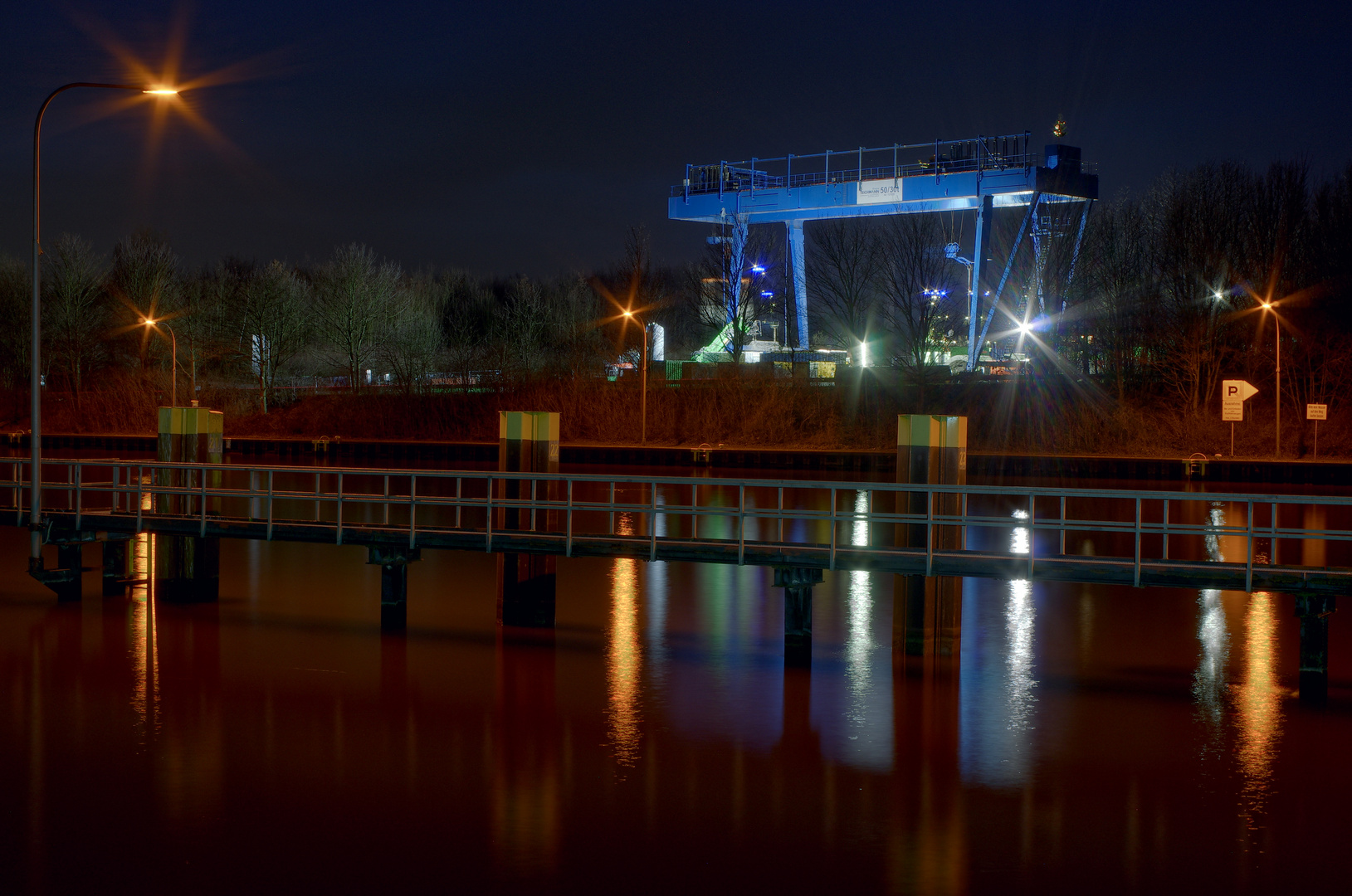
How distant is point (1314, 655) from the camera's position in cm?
1252

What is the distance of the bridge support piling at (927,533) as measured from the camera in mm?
12969

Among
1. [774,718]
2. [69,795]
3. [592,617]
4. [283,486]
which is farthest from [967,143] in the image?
[69,795]

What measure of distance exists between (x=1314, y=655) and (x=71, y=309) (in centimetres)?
7124

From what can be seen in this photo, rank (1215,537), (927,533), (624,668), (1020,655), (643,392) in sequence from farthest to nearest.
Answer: (643,392)
(1215,537)
(1020,655)
(624,668)
(927,533)

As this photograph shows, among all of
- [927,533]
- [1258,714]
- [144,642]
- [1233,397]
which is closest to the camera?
[1258,714]

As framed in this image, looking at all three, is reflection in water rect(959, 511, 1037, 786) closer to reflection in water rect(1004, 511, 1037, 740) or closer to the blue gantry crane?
reflection in water rect(1004, 511, 1037, 740)

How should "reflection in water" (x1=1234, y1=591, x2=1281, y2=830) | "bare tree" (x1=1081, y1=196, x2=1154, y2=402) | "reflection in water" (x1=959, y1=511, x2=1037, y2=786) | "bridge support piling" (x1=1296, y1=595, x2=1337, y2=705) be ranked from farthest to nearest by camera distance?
"bare tree" (x1=1081, y1=196, x2=1154, y2=402)
"bridge support piling" (x1=1296, y1=595, x2=1337, y2=705)
"reflection in water" (x1=959, y1=511, x2=1037, y2=786)
"reflection in water" (x1=1234, y1=591, x2=1281, y2=830)

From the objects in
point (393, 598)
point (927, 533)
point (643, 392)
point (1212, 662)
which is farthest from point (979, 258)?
point (927, 533)

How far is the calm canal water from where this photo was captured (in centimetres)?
829

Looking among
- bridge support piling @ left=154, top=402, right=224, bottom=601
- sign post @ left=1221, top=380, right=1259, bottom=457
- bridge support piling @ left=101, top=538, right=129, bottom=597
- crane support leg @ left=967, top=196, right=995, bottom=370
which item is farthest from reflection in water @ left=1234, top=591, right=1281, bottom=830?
crane support leg @ left=967, top=196, right=995, bottom=370

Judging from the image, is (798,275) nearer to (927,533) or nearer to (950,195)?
(950,195)

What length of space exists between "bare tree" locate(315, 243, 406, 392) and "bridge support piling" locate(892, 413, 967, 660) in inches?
2374

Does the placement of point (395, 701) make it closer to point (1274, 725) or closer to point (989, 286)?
point (1274, 725)

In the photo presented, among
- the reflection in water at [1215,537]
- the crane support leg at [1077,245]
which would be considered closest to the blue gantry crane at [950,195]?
the crane support leg at [1077,245]
